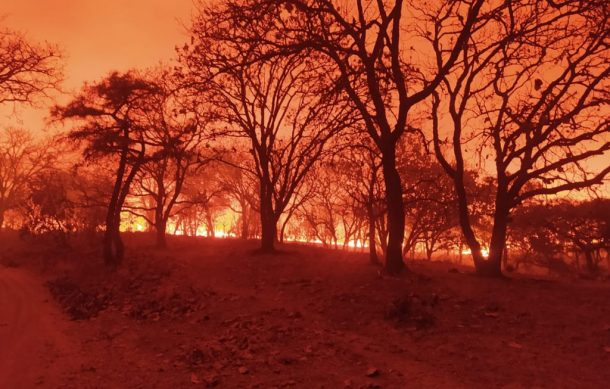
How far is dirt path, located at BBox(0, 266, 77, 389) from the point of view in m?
8.81

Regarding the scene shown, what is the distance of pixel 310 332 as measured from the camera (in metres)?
10.5

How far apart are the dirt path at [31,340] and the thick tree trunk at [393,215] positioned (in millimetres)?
9314

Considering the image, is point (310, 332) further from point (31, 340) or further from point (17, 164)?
point (17, 164)

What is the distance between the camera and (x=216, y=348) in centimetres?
986

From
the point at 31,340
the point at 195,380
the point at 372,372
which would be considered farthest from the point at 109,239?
the point at 372,372

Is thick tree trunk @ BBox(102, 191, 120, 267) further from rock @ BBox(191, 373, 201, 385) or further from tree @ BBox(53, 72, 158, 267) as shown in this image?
rock @ BBox(191, 373, 201, 385)

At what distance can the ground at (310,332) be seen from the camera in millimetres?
7902

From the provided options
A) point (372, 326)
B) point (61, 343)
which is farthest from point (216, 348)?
point (61, 343)

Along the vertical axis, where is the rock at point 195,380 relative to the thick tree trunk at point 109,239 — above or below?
below

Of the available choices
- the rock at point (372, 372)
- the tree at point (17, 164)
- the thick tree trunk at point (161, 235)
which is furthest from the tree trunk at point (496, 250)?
the tree at point (17, 164)

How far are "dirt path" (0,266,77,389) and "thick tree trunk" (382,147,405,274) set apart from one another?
30.6 ft

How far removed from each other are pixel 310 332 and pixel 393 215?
4960mm

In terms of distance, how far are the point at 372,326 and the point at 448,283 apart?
3974 mm

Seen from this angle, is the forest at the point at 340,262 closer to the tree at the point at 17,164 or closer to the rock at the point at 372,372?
the rock at the point at 372,372
